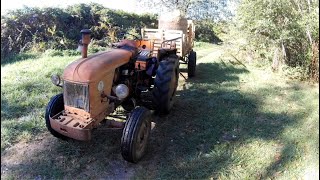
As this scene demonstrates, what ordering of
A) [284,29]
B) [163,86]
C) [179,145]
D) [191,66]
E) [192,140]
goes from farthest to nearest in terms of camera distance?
[191,66], [284,29], [163,86], [192,140], [179,145]

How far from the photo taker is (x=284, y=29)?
24.9 ft

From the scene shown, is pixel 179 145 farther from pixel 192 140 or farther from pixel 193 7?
pixel 193 7

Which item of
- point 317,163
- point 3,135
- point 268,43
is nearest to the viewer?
point 317,163

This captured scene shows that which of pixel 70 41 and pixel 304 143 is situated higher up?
pixel 70 41

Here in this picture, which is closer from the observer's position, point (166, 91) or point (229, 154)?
point (229, 154)

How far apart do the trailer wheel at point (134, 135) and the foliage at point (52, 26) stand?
19.9 feet

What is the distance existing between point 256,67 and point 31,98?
6.37 m

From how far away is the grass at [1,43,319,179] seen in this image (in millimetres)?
3883

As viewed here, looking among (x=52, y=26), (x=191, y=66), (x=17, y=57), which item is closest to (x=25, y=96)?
(x=17, y=57)

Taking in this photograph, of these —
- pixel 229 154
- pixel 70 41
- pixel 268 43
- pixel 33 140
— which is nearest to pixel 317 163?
pixel 229 154

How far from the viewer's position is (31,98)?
5.58 metres

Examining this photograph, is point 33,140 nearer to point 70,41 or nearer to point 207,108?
point 207,108

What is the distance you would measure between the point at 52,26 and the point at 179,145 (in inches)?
307

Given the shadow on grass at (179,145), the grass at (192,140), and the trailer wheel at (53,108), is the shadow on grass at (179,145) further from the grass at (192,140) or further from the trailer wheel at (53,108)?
the trailer wheel at (53,108)
